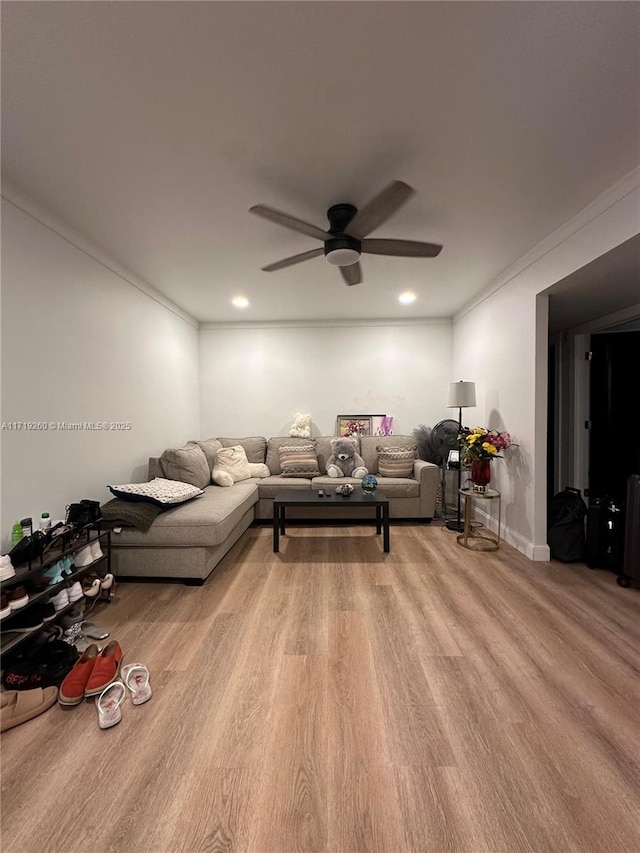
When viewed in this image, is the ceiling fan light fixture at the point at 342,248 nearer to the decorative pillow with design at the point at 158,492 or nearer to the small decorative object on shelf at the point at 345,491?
the small decorative object on shelf at the point at 345,491

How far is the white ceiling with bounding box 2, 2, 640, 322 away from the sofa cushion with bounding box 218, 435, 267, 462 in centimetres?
254

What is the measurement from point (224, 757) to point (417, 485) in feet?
9.58

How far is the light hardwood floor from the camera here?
956mm

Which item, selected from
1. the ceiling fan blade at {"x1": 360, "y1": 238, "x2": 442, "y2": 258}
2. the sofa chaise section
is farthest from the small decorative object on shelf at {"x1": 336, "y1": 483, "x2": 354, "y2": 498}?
the ceiling fan blade at {"x1": 360, "y1": 238, "x2": 442, "y2": 258}

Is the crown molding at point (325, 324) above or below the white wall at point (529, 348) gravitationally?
above

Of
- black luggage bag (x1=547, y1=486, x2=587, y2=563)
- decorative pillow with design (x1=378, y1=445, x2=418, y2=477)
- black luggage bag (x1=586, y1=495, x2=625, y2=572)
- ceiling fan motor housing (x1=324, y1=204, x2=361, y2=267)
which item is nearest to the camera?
ceiling fan motor housing (x1=324, y1=204, x2=361, y2=267)

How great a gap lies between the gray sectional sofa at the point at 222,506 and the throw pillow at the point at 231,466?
0.09 metres

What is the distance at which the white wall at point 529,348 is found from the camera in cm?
199

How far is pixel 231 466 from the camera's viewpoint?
13.0 feet

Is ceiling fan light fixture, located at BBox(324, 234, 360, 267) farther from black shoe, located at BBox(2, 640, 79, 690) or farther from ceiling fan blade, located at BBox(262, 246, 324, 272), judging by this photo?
black shoe, located at BBox(2, 640, 79, 690)

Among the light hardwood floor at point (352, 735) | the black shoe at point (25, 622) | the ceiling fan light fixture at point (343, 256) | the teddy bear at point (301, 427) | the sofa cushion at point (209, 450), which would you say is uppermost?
the ceiling fan light fixture at point (343, 256)

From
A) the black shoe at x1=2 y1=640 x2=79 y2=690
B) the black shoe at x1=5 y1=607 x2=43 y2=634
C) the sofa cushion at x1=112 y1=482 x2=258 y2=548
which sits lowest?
the black shoe at x1=2 y1=640 x2=79 y2=690

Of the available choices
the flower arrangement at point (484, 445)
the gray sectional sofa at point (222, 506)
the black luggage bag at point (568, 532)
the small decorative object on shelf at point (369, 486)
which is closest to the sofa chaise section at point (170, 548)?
the gray sectional sofa at point (222, 506)

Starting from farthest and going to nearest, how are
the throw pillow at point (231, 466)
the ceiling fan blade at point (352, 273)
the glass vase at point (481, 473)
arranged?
1. the throw pillow at point (231, 466)
2. the glass vase at point (481, 473)
3. the ceiling fan blade at point (352, 273)
